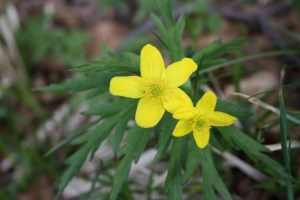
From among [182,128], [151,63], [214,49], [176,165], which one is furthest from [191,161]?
[214,49]

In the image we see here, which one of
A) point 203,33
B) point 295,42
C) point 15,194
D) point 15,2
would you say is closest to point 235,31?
point 203,33

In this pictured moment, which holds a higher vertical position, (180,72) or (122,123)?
(180,72)

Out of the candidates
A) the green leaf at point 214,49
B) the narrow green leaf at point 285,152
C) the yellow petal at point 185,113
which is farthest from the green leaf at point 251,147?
the green leaf at point 214,49

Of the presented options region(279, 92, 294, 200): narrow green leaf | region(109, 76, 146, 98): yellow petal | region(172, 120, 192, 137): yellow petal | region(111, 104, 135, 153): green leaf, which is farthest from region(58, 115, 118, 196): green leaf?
region(279, 92, 294, 200): narrow green leaf

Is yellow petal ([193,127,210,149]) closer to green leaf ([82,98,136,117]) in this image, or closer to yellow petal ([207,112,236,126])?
yellow petal ([207,112,236,126])

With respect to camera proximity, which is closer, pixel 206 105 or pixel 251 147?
pixel 206 105

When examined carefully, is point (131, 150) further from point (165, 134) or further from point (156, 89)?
point (156, 89)
